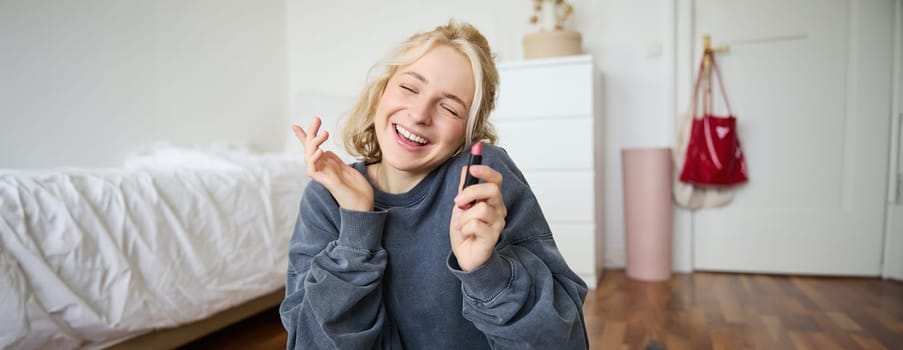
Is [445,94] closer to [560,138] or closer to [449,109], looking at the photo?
[449,109]

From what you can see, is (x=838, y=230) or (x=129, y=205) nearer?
(x=129, y=205)

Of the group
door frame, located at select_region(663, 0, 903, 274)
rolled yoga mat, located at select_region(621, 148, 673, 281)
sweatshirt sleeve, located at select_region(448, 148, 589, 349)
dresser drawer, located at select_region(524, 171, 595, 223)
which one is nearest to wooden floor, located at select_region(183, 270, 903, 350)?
rolled yoga mat, located at select_region(621, 148, 673, 281)

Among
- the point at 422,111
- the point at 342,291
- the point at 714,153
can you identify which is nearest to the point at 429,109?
the point at 422,111

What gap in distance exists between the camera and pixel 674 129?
98.7 inches

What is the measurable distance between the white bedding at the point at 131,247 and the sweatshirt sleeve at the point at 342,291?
631mm

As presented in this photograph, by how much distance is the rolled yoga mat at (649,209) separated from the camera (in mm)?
2332

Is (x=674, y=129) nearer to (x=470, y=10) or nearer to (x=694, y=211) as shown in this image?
(x=694, y=211)

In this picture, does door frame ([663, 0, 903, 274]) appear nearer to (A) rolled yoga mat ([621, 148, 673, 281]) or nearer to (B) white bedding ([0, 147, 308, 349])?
(A) rolled yoga mat ([621, 148, 673, 281])

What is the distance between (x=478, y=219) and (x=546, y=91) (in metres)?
1.72

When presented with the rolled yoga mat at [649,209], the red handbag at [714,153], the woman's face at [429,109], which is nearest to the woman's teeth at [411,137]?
the woman's face at [429,109]

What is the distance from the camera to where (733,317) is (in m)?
1.79

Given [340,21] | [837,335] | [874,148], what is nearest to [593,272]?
[837,335]

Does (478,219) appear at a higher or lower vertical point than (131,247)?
higher

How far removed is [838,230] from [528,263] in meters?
2.35
